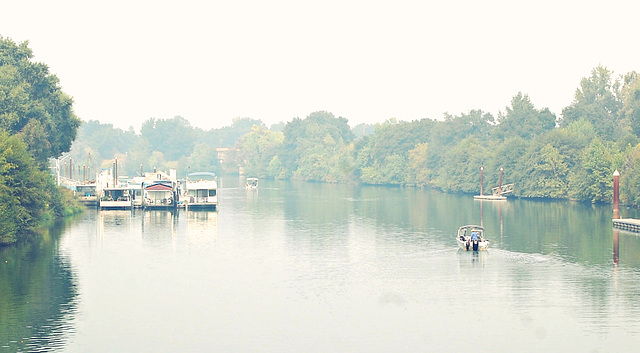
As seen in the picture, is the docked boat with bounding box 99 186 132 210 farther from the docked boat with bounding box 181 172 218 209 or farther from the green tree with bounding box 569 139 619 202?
the green tree with bounding box 569 139 619 202

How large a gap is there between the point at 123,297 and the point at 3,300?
708cm

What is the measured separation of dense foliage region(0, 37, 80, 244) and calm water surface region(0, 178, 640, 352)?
350 centimetres

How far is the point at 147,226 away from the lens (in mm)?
88062

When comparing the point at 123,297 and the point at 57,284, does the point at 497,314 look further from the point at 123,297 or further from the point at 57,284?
the point at 57,284

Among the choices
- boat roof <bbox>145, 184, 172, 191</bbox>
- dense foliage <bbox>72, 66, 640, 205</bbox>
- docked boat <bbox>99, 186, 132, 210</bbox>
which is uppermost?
dense foliage <bbox>72, 66, 640, 205</bbox>

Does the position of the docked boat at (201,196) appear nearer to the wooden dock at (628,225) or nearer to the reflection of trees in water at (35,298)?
the reflection of trees in water at (35,298)

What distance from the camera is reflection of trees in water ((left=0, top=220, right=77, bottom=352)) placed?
126ft

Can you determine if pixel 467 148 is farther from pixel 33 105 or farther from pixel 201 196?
pixel 33 105

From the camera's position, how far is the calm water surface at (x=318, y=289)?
129 feet

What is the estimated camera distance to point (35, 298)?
47250mm

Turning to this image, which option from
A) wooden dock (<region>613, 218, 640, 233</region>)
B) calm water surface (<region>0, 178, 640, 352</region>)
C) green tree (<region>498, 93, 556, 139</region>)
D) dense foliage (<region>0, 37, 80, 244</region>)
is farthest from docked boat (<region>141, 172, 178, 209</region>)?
green tree (<region>498, 93, 556, 139</region>)

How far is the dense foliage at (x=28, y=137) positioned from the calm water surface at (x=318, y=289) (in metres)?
3.50

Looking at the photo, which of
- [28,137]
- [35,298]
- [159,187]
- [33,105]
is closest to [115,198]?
[159,187]

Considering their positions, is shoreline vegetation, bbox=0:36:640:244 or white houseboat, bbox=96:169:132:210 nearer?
shoreline vegetation, bbox=0:36:640:244
